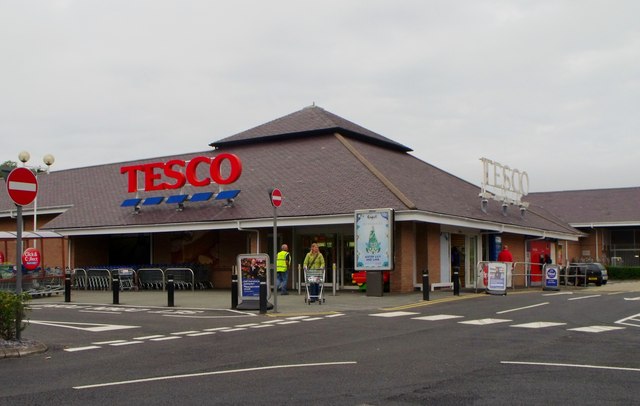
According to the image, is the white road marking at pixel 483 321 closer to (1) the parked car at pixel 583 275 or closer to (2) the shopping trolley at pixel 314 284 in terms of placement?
(2) the shopping trolley at pixel 314 284

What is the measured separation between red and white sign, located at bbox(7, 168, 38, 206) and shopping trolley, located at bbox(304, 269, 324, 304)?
9801 millimetres

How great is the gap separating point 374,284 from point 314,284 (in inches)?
124

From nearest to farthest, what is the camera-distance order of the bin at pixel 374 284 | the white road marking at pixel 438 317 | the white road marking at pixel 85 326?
the white road marking at pixel 85 326 → the white road marking at pixel 438 317 → the bin at pixel 374 284

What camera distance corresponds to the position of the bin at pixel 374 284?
22875 millimetres

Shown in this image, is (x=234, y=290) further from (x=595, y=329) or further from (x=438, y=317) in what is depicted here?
(x=595, y=329)

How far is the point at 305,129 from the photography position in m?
32.0

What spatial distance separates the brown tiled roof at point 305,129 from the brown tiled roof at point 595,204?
82.2 feet

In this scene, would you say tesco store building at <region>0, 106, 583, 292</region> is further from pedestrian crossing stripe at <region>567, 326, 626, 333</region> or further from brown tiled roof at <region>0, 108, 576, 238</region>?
pedestrian crossing stripe at <region>567, 326, 626, 333</region>

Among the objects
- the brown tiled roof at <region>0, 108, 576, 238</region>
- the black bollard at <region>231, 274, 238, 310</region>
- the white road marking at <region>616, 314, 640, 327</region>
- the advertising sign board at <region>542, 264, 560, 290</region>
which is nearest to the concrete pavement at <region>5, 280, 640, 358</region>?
the black bollard at <region>231, 274, 238, 310</region>

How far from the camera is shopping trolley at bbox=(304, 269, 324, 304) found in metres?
20.5

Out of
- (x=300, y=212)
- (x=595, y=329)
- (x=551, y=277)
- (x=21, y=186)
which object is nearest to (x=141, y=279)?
(x=300, y=212)

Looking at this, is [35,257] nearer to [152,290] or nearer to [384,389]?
[152,290]

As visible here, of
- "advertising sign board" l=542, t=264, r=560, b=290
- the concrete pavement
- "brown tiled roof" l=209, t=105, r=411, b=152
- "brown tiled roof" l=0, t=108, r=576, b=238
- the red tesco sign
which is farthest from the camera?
"brown tiled roof" l=209, t=105, r=411, b=152

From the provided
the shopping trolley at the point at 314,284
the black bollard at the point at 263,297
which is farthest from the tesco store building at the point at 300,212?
the black bollard at the point at 263,297
